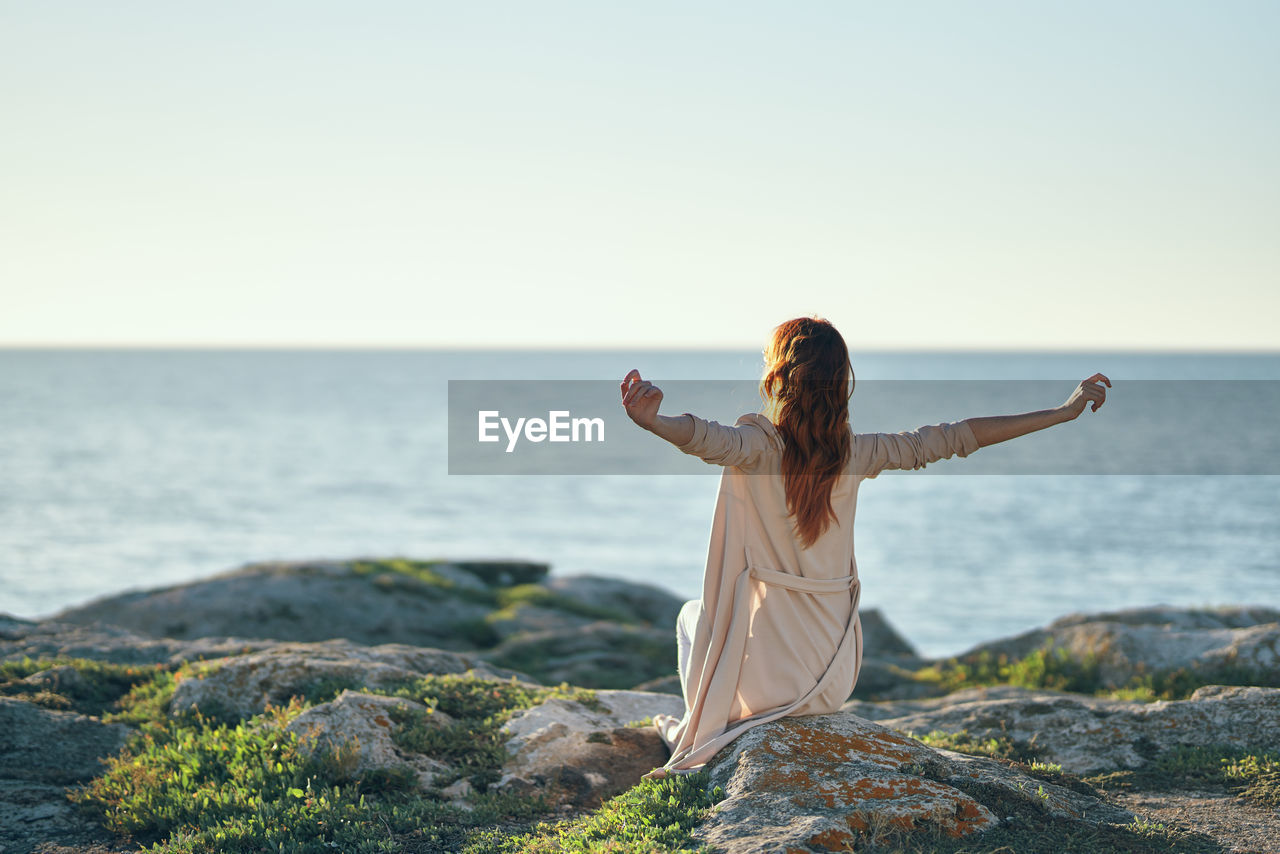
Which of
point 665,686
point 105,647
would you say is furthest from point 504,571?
point 105,647

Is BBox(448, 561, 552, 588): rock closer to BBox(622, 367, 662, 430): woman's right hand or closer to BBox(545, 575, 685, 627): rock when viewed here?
BBox(545, 575, 685, 627): rock

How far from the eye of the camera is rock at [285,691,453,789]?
6988 millimetres

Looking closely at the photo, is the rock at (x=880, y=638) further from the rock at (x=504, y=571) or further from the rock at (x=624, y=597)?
the rock at (x=504, y=571)

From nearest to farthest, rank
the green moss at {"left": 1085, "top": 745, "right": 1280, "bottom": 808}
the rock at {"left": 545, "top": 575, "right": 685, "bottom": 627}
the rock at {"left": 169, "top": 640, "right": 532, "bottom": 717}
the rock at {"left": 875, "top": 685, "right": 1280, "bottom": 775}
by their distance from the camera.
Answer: the green moss at {"left": 1085, "top": 745, "right": 1280, "bottom": 808} < the rock at {"left": 875, "top": 685, "right": 1280, "bottom": 775} < the rock at {"left": 169, "top": 640, "right": 532, "bottom": 717} < the rock at {"left": 545, "top": 575, "right": 685, "bottom": 627}

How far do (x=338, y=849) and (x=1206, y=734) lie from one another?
649 centimetres

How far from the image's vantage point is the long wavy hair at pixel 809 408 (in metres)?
5.68

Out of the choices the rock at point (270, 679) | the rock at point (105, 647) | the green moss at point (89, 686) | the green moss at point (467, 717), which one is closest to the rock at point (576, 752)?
the green moss at point (467, 717)

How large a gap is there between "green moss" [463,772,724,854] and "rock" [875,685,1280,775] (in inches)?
132

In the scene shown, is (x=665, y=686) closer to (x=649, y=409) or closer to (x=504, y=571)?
(x=649, y=409)

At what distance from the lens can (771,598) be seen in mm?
6016

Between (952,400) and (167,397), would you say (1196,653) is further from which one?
(167,397)

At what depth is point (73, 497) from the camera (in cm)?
4669

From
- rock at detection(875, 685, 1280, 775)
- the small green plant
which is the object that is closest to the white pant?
the small green plant

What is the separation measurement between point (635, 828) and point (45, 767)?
5097 millimetres
